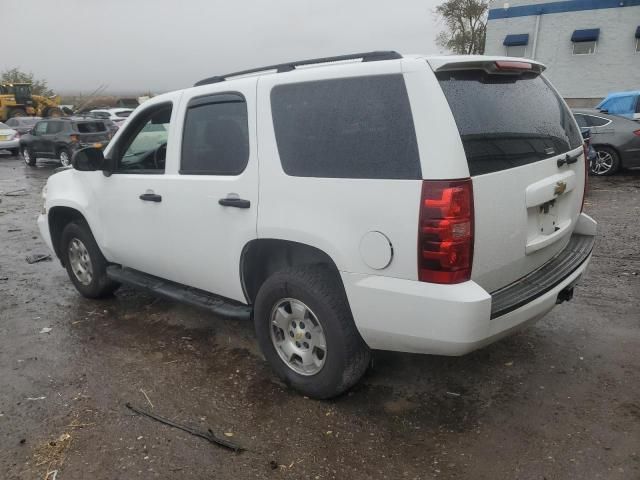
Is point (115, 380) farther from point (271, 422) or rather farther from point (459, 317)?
Answer: point (459, 317)

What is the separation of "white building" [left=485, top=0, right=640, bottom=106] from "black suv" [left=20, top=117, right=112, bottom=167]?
65.1ft

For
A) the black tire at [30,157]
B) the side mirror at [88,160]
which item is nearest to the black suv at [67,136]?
the black tire at [30,157]

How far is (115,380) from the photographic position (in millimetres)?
3566

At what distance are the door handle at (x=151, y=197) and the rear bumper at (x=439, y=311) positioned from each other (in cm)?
173

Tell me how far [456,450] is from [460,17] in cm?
4332

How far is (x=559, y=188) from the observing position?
306 cm

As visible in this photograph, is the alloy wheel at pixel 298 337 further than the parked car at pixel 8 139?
No

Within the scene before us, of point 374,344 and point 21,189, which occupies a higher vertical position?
point 374,344

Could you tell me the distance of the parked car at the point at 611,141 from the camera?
1081cm

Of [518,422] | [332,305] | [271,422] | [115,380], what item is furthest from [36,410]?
[518,422]

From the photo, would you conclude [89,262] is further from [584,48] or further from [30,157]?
[584,48]

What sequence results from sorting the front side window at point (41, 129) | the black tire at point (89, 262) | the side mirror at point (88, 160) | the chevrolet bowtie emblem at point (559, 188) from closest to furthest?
the chevrolet bowtie emblem at point (559, 188) < the side mirror at point (88, 160) < the black tire at point (89, 262) < the front side window at point (41, 129)

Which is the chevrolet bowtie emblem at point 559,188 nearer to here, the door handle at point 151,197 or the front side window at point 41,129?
the door handle at point 151,197

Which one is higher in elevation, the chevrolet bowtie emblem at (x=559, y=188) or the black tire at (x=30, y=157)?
the chevrolet bowtie emblem at (x=559, y=188)
